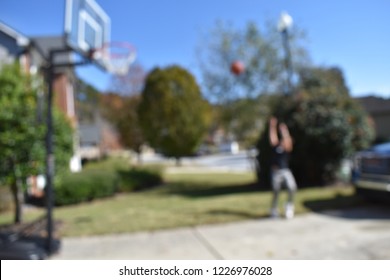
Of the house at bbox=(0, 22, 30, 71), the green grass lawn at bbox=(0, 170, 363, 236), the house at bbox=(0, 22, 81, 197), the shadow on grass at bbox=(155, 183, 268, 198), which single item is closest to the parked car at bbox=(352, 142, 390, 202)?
the green grass lawn at bbox=(0, 170, 363, 236)

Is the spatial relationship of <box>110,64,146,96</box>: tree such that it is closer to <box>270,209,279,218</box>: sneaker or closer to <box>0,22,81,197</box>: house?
<box>0,22,81,197</box>: house

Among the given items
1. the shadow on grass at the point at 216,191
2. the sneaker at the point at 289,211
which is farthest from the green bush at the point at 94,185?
the sneaker at the point at 289,211

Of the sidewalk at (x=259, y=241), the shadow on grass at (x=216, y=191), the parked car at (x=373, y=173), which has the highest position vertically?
the parked car at (x=373, y=173)

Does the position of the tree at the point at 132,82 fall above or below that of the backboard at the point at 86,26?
above

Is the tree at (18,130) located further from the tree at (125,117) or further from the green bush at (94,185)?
the tree at (125,117)

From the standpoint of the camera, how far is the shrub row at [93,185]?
905 cm

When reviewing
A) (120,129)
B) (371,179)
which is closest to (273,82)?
(371,179)

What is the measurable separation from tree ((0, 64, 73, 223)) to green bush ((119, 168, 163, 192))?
5.42 meters

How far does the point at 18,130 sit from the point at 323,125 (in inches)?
276

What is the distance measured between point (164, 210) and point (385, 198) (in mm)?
4037

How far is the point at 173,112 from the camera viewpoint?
49.1 feet

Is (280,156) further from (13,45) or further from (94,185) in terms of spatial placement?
(13,45)

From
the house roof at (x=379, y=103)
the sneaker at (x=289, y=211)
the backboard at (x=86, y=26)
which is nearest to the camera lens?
the backboard at (x=86, y=26)

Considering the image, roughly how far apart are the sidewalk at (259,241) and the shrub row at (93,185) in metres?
3.52
